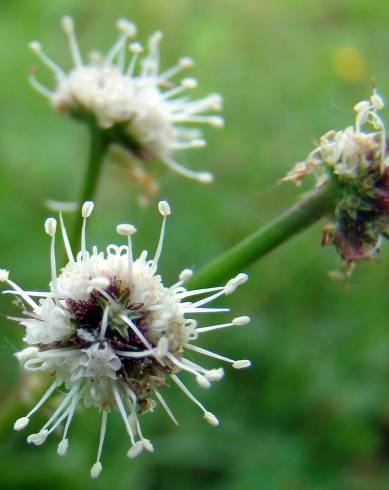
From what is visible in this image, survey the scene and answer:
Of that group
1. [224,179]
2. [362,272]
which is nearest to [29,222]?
[224,179]

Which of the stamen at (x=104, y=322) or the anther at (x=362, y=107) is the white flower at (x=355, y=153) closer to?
the anther at (x=362, y=107)

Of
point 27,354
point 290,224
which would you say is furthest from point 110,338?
point 290,224

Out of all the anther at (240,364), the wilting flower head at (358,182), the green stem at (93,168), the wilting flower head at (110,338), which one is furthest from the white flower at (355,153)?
the green stem at (93,168)

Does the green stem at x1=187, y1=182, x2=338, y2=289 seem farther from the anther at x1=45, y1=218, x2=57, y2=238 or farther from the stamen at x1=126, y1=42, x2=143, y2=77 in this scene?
the stamen at x1=126, y1=42, x2=143, y2=77

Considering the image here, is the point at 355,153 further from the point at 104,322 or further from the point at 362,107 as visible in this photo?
the point at 104,322

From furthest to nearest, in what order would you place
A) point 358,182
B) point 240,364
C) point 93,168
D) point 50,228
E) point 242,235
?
point 242,235
point 93,168
point 358,182
point 50,228
point 240,364

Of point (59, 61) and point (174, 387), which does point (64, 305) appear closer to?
point (174, 387)

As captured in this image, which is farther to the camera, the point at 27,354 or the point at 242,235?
the point at 242,235
